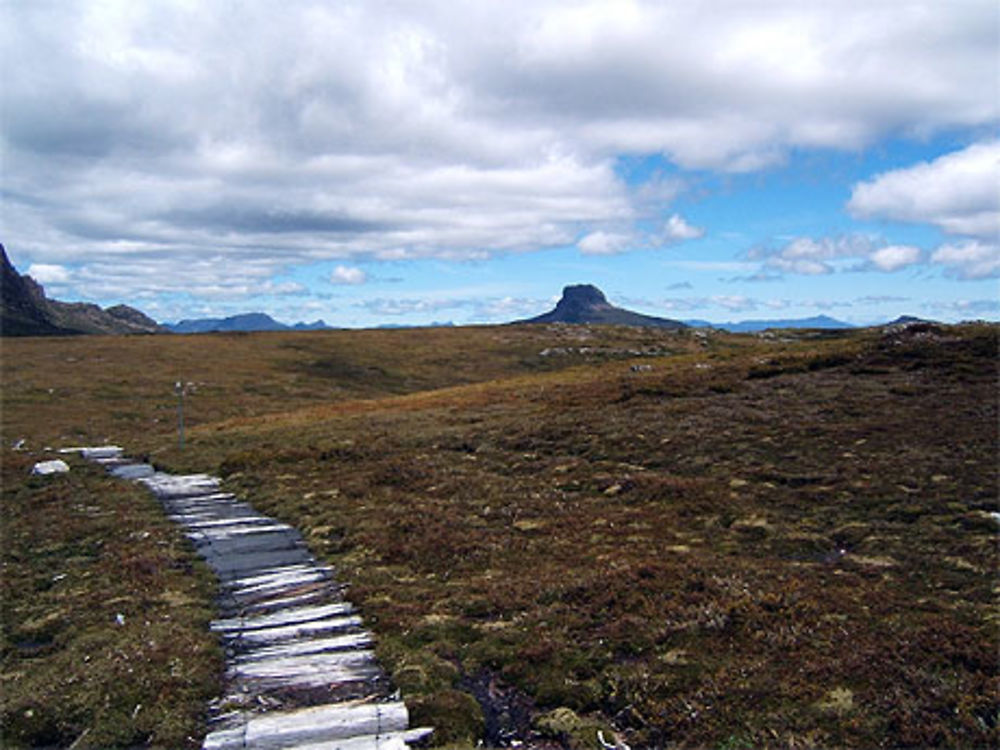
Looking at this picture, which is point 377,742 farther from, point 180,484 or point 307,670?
point 180,484

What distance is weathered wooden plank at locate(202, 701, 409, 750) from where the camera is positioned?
11.7 metres

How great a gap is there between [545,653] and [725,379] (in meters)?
42.6

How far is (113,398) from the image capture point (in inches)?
3730

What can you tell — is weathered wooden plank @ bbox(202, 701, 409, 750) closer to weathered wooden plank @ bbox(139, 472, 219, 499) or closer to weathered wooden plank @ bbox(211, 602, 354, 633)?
weathered wooden plank @ bbox(211, 602, 354, 633)

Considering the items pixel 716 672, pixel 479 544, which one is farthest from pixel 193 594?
pixel 716 672

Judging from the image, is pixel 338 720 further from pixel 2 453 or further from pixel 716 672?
pixel 2 453

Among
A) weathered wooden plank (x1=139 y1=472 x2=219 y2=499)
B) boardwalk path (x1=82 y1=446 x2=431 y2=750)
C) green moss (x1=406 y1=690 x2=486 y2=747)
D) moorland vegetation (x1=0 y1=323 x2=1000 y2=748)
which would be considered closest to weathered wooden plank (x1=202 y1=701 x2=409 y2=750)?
boardwalk path (x1=82 y1=446 x2=431 y2=750)

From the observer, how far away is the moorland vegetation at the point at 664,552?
11.9 m

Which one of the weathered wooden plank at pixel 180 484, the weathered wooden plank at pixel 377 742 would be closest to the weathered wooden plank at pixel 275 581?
the weathered wooden plank at pixel 377 742

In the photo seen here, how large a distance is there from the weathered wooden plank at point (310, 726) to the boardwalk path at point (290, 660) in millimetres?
17

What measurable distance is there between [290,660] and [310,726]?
309 centimetres

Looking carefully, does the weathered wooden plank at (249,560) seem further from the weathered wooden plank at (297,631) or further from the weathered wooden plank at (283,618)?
the weathered wooden plank at (297,631)

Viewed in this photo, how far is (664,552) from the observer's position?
66.1 feet

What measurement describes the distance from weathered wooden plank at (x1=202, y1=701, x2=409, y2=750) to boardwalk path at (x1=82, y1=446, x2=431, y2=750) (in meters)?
0.02
